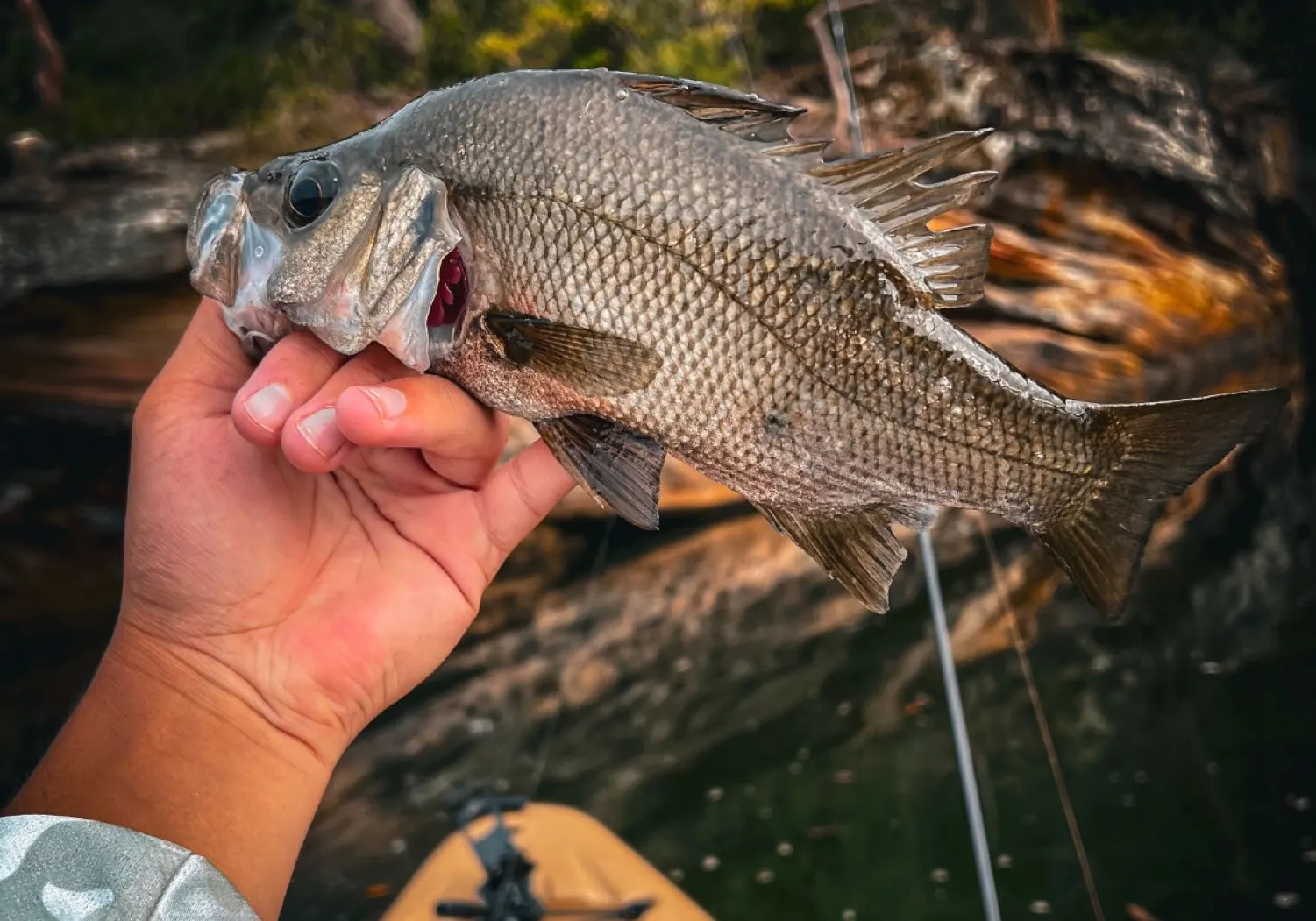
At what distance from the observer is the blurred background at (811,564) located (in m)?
3.84

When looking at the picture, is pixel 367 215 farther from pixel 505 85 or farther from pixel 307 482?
pixel 307 482

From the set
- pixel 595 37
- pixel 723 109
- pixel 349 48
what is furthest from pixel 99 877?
pixel 349 48

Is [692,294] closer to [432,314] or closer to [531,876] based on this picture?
[432,314]

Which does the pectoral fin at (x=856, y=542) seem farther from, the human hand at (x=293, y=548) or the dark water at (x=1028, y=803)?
the dark water at (x=1028, y=803)

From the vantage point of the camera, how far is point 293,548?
3.78 ft

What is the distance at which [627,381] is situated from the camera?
1015 mm

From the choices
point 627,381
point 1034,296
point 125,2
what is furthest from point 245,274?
point 125,2

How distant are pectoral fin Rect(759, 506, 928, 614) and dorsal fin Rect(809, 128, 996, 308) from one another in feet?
0.76

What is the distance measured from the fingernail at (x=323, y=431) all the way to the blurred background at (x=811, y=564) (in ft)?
8.87

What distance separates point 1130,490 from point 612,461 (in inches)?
21.9

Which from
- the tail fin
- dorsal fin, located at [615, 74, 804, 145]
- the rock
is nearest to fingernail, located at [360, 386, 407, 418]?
dorsal fin, located at [615, 74, 804, 145]

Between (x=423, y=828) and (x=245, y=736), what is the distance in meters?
3.15

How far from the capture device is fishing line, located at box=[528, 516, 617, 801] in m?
4.20

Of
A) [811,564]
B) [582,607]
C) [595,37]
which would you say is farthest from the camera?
[595,37]
